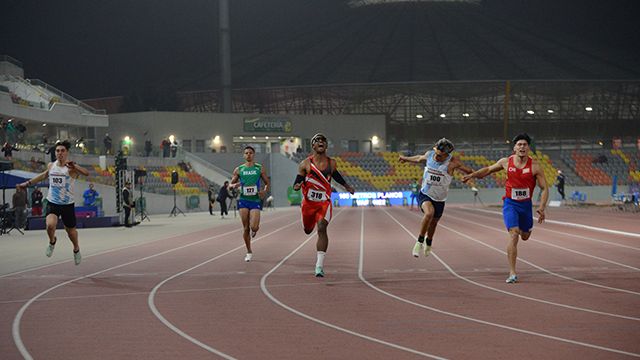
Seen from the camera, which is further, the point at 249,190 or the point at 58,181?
the point at 249,190

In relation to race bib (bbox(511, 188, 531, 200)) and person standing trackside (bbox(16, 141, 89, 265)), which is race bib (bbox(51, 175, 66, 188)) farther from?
race bib (bbox(511, 188, 531, 200))

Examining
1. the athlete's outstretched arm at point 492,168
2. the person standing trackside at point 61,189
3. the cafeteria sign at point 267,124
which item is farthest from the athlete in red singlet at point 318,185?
the cafeteria sign at point 267,124

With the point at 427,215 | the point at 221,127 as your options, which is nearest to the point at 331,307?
the point at 427,215

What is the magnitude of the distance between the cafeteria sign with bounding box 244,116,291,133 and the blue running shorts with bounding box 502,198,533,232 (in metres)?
57.5

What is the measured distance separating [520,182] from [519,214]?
1.56ft

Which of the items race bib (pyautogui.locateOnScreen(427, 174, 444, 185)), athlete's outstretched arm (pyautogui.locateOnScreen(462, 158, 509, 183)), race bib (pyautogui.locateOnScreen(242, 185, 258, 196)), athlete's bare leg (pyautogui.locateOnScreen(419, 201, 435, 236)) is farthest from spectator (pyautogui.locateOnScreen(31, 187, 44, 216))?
athlete's outstretched arm (pyautogui.locateOnScreen(462, 158, 509, 183))

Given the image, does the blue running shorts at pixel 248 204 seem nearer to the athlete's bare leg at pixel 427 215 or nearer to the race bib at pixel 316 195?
the race bib at pixel 316 195

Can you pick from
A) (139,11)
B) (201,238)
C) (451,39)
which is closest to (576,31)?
(451,39)

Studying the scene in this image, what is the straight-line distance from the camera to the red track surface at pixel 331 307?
673cm

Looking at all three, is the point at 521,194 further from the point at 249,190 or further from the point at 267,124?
the point at 267,124

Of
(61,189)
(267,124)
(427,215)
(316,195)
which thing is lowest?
(427,215)

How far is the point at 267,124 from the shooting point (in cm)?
6850

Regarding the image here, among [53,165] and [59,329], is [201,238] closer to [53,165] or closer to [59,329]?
[53,165]

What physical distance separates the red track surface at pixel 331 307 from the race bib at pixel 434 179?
1.49 m
